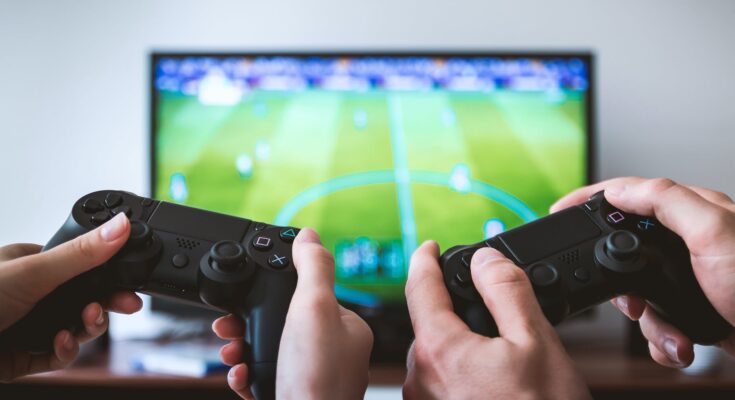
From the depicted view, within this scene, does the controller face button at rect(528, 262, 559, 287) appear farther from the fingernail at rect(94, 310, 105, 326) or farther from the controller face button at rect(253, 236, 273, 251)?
the fingernail at rect(94, 310, 105, 326)

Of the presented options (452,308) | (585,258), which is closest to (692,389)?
(585,258)

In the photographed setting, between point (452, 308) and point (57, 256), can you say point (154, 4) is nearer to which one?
point (57, 256)

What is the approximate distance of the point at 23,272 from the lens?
0.54 metres

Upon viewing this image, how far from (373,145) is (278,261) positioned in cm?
92

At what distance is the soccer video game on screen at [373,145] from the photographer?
4.70 ft

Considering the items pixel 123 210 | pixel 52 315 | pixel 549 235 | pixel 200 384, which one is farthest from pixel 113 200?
pixel 200 384

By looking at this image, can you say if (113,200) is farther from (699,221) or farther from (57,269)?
(699,221)

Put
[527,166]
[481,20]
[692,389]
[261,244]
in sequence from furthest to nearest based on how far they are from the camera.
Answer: [481,20] → [527,166] → [692,389] → [261,244]

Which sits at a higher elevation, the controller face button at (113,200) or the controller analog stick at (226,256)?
the controller face button at (113,200)

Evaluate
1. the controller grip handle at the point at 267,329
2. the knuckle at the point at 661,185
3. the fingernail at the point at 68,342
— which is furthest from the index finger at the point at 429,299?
the fingernail at the point at 68,342

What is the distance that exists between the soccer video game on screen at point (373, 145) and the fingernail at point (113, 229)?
0.90 meters

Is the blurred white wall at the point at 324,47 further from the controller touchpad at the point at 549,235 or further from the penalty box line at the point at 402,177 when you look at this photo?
the controller touchpad at the point at 549,235

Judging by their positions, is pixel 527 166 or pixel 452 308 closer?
pixel 452 308

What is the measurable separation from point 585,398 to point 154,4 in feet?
5.46
